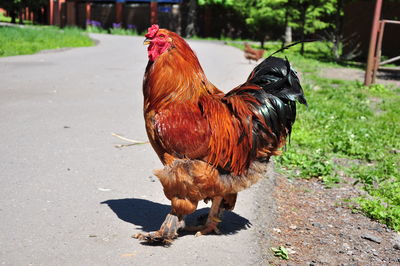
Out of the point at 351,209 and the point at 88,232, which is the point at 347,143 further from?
the point at 88,232

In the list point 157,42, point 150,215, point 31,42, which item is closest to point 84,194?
point 150,215

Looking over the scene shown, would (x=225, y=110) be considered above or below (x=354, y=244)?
above

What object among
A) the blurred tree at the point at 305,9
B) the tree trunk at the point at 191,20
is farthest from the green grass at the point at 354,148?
the tree trunk at the point at 191,20

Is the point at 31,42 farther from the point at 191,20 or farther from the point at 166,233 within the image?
the point at 191,20

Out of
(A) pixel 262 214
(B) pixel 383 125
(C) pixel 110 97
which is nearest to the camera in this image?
(A) pixel 262 214

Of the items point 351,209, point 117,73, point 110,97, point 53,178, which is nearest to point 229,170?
point 351,209

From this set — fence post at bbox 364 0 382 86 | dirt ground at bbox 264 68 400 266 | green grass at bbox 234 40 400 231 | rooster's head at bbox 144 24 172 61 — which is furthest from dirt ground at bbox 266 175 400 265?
fence post at bbox 364 0 382 86

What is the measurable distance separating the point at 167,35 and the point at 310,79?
11.4 meters

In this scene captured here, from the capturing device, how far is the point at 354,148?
22.6 feet

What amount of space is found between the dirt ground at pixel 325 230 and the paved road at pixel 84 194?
0.30m

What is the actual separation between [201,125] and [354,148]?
12.9 feet

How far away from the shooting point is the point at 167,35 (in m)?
3.84

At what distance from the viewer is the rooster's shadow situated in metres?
4.29

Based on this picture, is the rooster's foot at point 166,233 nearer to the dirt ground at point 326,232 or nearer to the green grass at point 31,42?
the dirt ground at point 326,232
